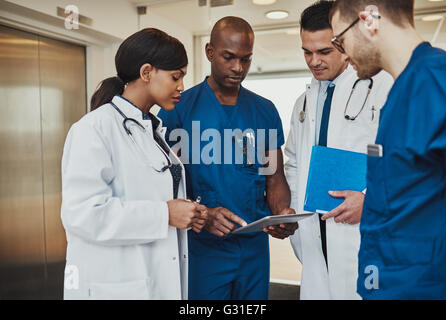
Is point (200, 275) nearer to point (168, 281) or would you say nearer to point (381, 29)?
point (168, 281)

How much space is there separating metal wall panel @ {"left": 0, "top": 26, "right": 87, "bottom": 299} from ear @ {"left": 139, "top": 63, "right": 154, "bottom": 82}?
149 centimetres

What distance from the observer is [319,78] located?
64.4 inches

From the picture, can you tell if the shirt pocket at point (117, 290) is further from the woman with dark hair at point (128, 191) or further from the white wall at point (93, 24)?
the white wall at point (93, 24)

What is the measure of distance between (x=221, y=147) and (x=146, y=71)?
0.48 meters

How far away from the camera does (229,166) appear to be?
4.96 feet

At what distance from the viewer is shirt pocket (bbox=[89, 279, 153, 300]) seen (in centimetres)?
104

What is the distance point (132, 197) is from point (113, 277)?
231 mm

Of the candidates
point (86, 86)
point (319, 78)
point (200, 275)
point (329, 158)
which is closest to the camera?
point (329, 158)

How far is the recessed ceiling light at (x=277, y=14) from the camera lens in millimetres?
2961

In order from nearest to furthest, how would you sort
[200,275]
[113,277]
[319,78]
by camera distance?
[113,277] → [200,275] → [319,78]
